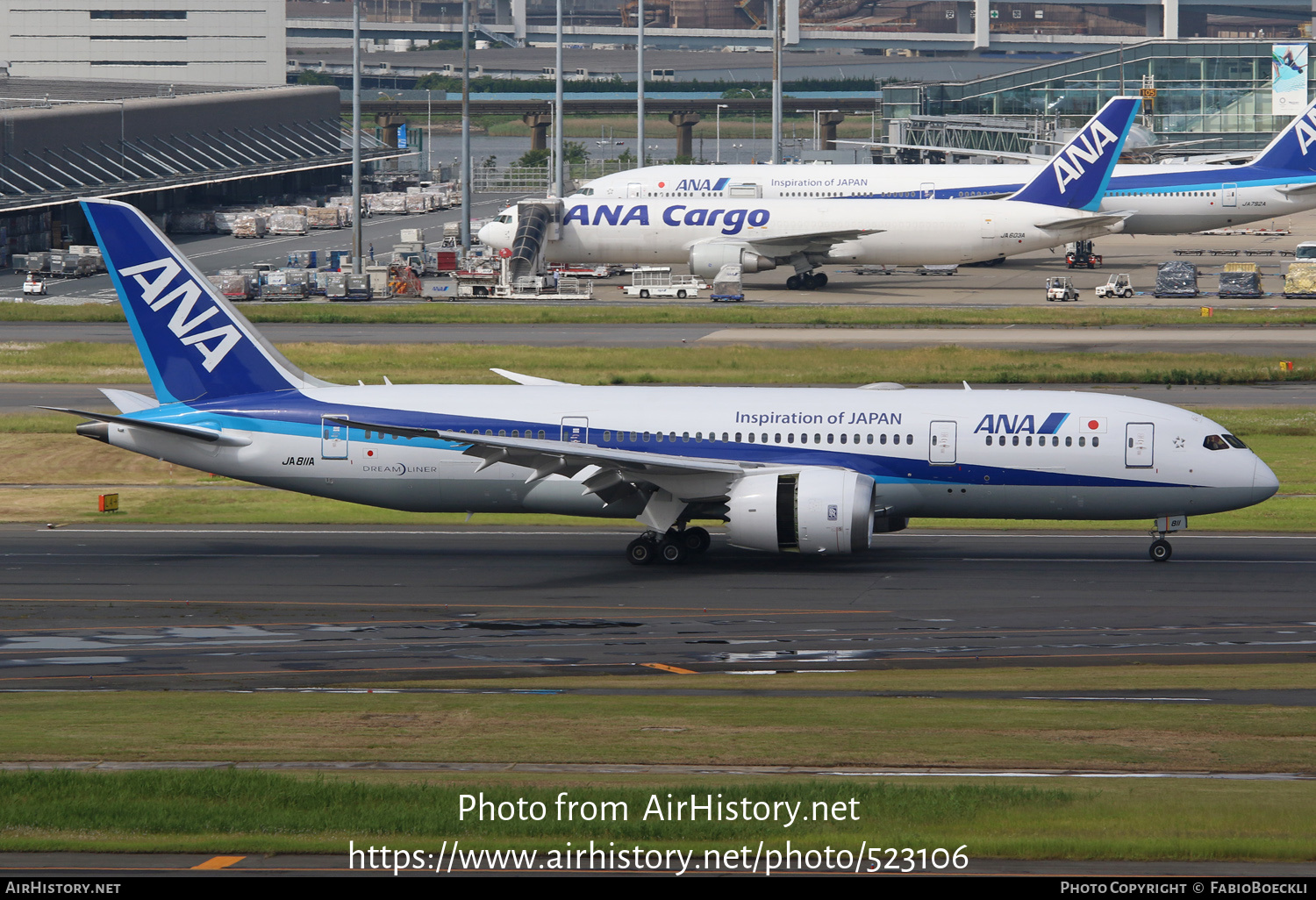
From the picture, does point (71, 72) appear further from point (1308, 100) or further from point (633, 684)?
point (633, 684)

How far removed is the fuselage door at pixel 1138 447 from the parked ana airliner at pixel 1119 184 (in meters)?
69.8

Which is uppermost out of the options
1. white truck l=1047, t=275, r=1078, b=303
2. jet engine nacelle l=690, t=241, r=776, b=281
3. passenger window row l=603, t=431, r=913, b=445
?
jet engine nacelle l=690, t=241, r=776, b=281

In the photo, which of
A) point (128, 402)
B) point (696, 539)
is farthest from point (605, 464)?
point (128, 402)

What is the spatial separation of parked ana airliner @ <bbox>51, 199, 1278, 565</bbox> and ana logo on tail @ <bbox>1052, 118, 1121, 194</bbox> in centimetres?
6265

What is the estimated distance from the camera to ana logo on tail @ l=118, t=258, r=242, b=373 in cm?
3934

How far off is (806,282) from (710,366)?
3290 centimetres

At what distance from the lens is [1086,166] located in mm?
99500

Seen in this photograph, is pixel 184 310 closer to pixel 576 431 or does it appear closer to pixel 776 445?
pixel 576 431

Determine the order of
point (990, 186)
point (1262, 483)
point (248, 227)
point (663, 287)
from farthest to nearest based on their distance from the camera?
point (248, 227) < point (990, 186) < point (663, 287) < point (1262, 483)

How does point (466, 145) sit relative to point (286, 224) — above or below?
above

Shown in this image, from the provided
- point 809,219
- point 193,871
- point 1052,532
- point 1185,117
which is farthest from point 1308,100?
point 193,871

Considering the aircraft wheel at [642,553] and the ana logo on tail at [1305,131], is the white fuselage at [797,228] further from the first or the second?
the aircraft wheel at [642,553]

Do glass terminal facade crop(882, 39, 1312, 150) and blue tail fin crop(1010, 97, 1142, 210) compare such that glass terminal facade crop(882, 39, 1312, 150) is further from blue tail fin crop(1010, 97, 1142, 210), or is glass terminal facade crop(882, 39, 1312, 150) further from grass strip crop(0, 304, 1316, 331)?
grass strip crop(0, 304, 1316, 331)

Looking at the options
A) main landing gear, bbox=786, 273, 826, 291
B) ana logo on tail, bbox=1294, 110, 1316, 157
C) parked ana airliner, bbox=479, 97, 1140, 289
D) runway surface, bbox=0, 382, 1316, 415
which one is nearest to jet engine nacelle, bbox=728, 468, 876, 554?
runway surface, bbox=0, 382, 1316, 415
